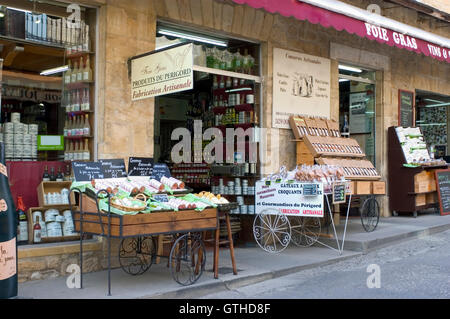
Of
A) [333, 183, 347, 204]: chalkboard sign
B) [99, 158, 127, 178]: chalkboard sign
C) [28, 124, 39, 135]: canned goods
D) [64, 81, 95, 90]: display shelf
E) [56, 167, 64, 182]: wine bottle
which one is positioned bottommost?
[333, 183, 347, 204]: chalkboard sign

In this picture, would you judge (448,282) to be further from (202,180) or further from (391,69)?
(391,69)

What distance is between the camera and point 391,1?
11.3 metres

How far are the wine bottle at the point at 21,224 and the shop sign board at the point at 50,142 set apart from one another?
828 mm

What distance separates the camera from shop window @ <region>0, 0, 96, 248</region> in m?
7.00

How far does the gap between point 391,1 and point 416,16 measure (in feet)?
7.48

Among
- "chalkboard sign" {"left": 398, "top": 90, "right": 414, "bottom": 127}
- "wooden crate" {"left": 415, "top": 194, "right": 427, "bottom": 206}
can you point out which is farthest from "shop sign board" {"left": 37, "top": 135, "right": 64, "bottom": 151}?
"chalkboard sign" {"left": 398, "top": 90, "right": 414, "bottom": 127}

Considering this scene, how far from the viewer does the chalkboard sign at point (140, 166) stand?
23.7ft

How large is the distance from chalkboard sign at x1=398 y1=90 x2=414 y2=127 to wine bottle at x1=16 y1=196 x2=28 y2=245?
387 inches

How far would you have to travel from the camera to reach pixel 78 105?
298 inches

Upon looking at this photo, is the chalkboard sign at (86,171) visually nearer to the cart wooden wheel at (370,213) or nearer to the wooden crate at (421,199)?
the cart wooden wheel at (370,213)

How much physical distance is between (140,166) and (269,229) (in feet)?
9.08

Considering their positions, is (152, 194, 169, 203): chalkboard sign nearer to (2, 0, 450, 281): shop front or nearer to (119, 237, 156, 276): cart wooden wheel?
(119, 237, 156, 276): cart wooden wheel

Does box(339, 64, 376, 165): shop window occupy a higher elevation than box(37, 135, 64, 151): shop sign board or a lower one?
higher
